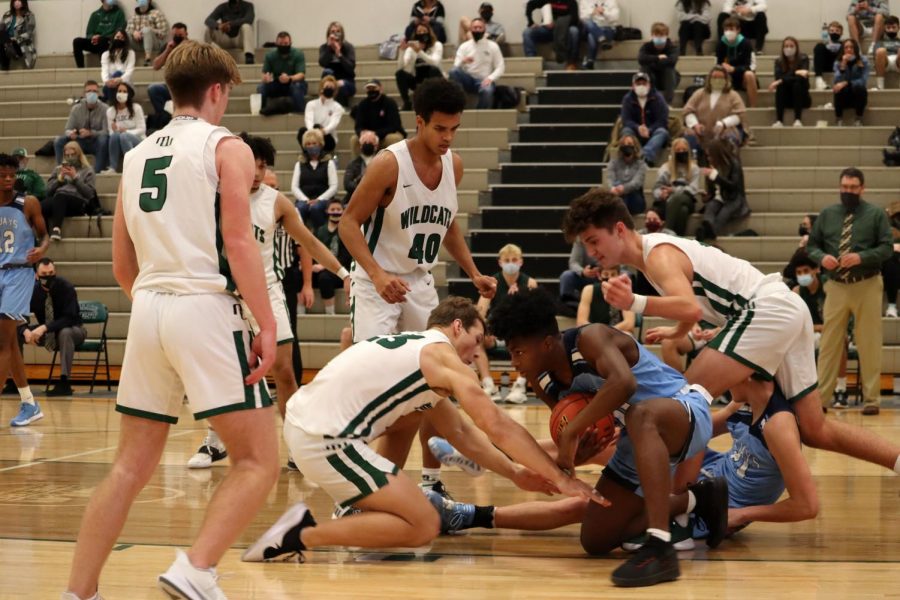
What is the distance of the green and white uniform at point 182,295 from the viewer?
3324mm

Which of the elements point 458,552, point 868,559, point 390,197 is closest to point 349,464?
point 458,552

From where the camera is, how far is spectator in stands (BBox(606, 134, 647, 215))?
12.7 m

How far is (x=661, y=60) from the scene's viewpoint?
14.8 meters

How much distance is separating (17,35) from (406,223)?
1582 cm

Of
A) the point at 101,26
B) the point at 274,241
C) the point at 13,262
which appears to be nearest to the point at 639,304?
the point at 274,241

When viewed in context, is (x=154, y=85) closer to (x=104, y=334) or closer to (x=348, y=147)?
(x=348, y=147)

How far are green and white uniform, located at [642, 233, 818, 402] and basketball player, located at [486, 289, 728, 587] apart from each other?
494 millimetres

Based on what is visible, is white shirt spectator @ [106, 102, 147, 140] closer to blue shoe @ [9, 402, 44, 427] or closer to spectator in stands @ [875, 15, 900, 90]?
blue shoe @ [9, 402, 44, 427]

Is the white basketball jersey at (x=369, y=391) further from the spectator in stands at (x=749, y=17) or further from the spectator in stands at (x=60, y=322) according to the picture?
the spectator in stands at (x=749, y=17)

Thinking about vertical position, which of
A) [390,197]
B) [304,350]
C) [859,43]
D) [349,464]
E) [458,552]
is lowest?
[304,350]

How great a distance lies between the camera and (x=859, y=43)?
51.8 feet

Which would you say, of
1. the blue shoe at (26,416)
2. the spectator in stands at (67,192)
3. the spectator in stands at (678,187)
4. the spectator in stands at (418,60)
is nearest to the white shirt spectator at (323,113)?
the spectator in stands at (418,60)

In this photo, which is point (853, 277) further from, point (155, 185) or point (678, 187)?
point (155, 185)

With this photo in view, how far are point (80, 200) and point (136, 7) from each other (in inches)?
223
